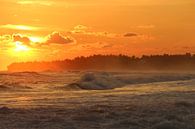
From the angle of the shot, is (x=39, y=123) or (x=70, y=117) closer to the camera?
(x=39, y=123)

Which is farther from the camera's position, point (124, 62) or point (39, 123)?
point (124, 62)

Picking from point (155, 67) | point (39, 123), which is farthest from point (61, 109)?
point (155, 67)

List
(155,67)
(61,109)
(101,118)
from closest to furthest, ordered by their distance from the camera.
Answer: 1. (101,118)
2. (61,109)
3. (155,67)

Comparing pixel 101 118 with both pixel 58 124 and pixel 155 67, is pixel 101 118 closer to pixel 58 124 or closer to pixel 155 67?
pixel 58 124

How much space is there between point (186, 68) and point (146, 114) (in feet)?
461

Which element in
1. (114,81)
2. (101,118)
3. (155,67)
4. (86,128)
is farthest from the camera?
(155,67)

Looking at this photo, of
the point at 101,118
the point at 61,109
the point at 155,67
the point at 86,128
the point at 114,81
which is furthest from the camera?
the point at 155,67

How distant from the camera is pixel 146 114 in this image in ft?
57.8

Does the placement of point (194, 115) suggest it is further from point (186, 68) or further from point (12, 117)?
point (186, 68)

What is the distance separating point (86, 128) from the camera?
14.9 metres

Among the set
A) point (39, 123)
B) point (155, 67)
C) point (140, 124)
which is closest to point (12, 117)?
point (39, 123)

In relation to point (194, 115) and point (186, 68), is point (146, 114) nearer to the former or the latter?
point (194, 115)

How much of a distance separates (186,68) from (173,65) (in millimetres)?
7594

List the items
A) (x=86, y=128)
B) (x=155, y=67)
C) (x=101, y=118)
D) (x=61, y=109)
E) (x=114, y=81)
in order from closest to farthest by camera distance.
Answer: (x=86, y=128)
(x=101, y=118)
(x=61, y=109)
(x=114, y=81)
(x=155, y=67)
